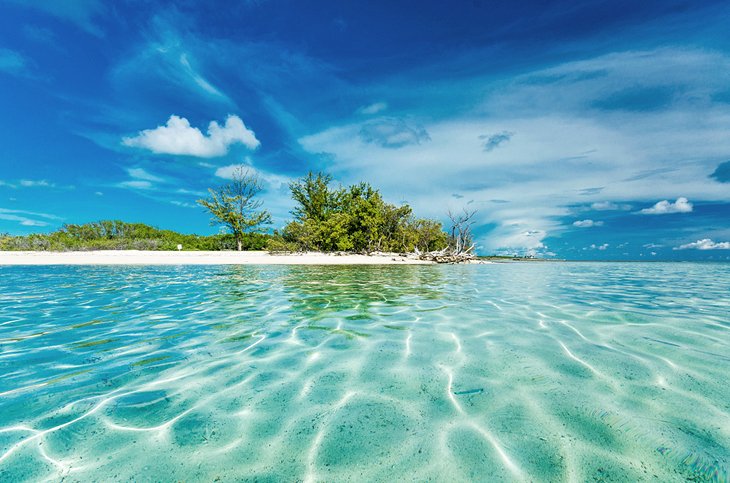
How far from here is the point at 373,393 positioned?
237 centimetres

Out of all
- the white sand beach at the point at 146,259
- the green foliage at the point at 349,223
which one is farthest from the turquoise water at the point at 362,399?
the green foliage at the point at 349,223

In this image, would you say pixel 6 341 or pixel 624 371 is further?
pixel 6 341

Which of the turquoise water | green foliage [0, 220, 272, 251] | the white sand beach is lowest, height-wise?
the turquoise water

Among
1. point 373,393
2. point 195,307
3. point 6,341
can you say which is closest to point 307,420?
point 373,393

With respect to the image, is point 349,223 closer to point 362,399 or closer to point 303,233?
point 303,233

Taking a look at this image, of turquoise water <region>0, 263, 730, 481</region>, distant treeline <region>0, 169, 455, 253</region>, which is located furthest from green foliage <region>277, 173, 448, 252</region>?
turquoise water <region>0, 263, 730, 481</region>

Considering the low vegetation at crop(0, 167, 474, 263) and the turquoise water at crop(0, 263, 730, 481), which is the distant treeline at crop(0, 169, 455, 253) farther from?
the turquoise water at crop(0, 263, 730, 481)

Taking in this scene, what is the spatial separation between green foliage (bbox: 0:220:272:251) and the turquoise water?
29.7 metres

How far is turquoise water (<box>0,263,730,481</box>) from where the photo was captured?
160 centimetres

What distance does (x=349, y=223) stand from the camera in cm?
3119

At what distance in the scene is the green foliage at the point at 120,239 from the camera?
28562mm

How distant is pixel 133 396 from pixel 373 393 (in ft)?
6.00

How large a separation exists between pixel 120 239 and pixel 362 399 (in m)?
38.4

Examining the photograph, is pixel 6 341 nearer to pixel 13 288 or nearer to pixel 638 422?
pixel 638 422
